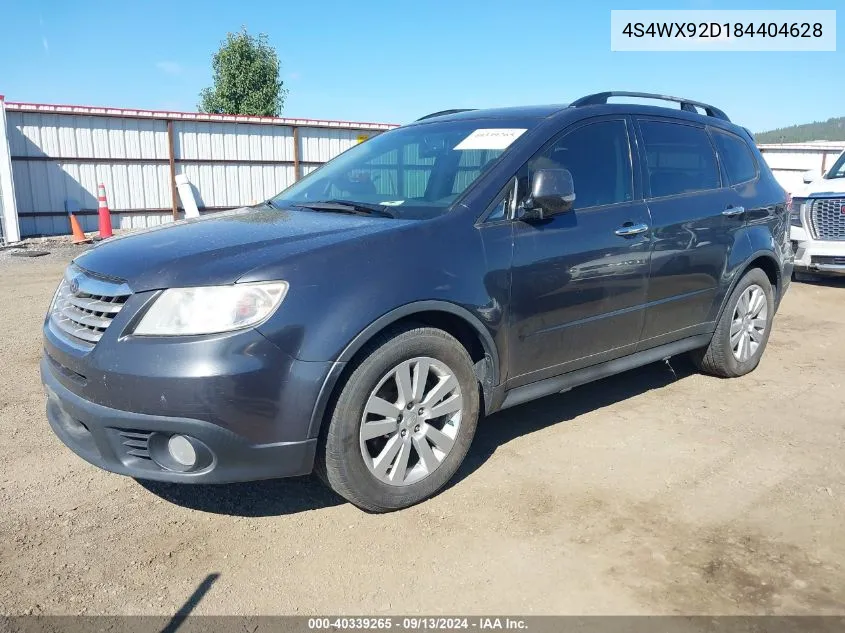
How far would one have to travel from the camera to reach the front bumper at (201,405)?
8.43ft

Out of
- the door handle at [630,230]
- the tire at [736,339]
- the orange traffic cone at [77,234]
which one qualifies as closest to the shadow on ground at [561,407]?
the tire at [736,339]

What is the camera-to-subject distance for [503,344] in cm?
334

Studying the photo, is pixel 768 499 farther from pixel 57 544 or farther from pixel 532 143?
pixel 57 544

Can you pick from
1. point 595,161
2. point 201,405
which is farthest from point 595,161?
point 201,405

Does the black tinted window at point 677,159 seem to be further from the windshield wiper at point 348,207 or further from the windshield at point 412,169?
the windshield wiper at point 348,207

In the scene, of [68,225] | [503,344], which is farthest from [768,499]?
[68,225]

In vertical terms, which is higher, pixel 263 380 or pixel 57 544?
pixel 263 380

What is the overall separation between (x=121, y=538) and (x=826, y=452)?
3.57m

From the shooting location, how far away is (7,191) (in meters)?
13.2

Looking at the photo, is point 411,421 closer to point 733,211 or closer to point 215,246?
point 215,246

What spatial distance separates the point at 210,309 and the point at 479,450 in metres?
1.80

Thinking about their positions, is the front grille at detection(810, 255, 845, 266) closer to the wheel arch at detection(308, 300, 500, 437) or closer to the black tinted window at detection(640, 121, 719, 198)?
the black tinted window at detection(640, 121, 719, 198)

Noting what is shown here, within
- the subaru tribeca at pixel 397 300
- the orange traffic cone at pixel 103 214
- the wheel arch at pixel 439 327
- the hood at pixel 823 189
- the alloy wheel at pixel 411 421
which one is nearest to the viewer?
the subaru tribeca at pixel 397 300

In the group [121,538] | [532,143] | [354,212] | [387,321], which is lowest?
[121,538]
